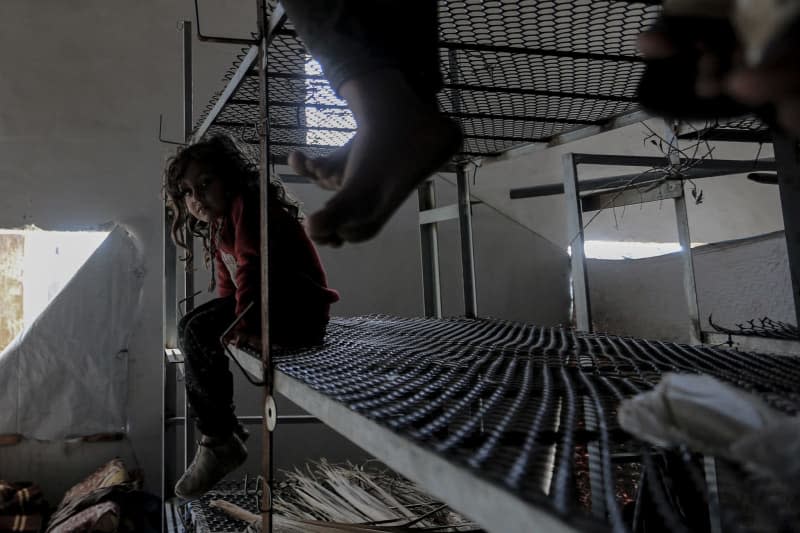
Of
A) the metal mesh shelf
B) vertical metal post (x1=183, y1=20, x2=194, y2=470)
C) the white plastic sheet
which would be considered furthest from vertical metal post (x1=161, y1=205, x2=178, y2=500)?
the white plastic sheet

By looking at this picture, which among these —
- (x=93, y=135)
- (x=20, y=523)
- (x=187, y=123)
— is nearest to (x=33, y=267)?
(x=93, y=135)

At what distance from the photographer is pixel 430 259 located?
266cm

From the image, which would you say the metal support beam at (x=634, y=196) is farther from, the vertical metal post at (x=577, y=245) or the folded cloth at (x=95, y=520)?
the folded cloth at (x=95, y=520)

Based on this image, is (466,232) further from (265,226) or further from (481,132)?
(265,226)

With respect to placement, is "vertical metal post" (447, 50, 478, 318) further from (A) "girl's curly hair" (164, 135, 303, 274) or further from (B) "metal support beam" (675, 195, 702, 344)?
(A) "girl's curly hair" (164, 135, 303, 274)

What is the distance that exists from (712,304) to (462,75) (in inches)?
86.8

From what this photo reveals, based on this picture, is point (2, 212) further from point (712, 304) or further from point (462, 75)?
point (712, 304)

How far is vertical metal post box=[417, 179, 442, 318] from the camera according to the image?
2.65 metres

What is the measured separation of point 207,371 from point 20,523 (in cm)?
202

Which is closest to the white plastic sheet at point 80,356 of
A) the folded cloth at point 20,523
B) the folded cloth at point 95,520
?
the folded cloth at point 20,523

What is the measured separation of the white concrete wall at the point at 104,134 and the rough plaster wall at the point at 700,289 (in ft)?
6.22

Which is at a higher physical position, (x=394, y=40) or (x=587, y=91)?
(x=587, y=91)

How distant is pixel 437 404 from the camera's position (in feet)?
2.30

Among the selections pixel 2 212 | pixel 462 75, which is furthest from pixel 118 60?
pixel 462 75
